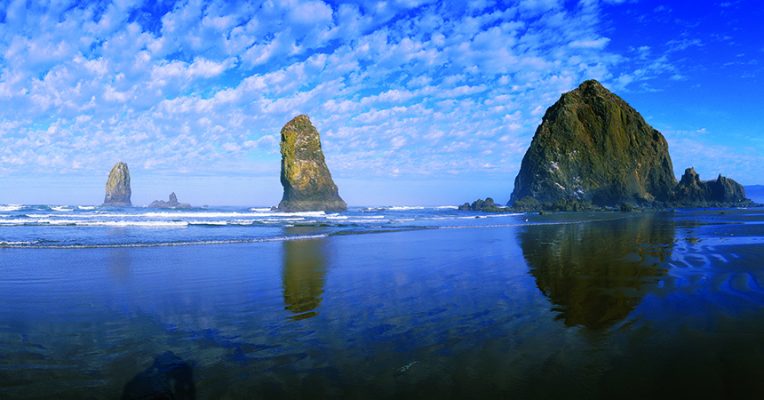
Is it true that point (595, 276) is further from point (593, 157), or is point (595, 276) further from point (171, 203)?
point (171, 203)

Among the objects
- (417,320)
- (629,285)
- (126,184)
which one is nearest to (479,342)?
(417,320)

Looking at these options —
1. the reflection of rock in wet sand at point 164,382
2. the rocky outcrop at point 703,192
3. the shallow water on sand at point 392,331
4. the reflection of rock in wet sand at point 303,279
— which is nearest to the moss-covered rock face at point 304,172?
the reflection of rock in wet sand at point 303,279

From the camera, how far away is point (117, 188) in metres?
114

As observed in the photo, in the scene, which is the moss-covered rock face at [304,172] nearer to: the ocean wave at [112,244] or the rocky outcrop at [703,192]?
the ocean wave at [112,244]

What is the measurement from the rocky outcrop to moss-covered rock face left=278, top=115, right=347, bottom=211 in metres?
77.4

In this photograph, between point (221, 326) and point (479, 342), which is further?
point (221, 326)

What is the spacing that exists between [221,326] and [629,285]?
7.39 metres

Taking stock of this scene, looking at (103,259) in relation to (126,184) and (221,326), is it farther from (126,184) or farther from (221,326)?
(126,184)

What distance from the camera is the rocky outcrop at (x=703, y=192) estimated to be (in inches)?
3674

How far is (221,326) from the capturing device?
19.0 feet

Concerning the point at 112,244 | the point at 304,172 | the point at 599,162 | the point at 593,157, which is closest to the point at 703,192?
the point at 599,162

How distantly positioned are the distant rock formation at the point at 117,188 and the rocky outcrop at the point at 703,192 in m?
140

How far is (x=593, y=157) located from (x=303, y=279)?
91.1 meters

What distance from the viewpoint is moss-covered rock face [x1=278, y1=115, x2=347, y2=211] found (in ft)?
251
